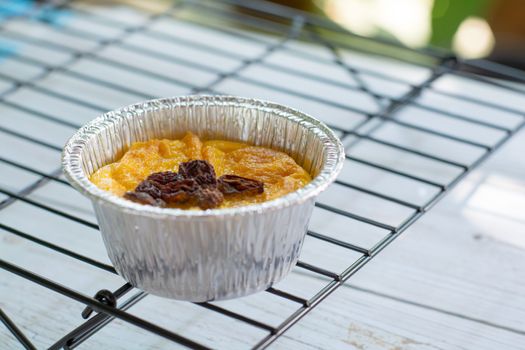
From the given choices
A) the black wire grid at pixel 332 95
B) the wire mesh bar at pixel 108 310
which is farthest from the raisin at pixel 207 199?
the black wire grid at pixel 332 95

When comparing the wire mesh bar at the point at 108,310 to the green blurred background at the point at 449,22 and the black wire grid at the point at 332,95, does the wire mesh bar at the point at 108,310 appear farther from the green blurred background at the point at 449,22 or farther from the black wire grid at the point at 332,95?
the green blurred background at the point at 449,22

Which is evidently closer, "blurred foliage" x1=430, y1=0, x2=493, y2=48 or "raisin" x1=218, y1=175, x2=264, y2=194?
"raisin" x1=218, y1=175, x2=264, y2=194

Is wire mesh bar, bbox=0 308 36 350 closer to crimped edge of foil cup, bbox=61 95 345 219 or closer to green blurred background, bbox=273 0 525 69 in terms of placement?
crimped edge of foil cup, bbox=61 95 345 219

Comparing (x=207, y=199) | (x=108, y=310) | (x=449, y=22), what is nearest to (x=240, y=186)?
(x=207, y=199)

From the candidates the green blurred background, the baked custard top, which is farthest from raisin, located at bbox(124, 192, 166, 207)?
the green blurred background

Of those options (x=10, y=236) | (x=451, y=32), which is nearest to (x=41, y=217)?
(x=10, y=236)

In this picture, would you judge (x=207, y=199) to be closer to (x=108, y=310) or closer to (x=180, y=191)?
(x=180, y=191)

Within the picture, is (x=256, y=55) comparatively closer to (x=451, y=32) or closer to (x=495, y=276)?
(x=495, y=276)
